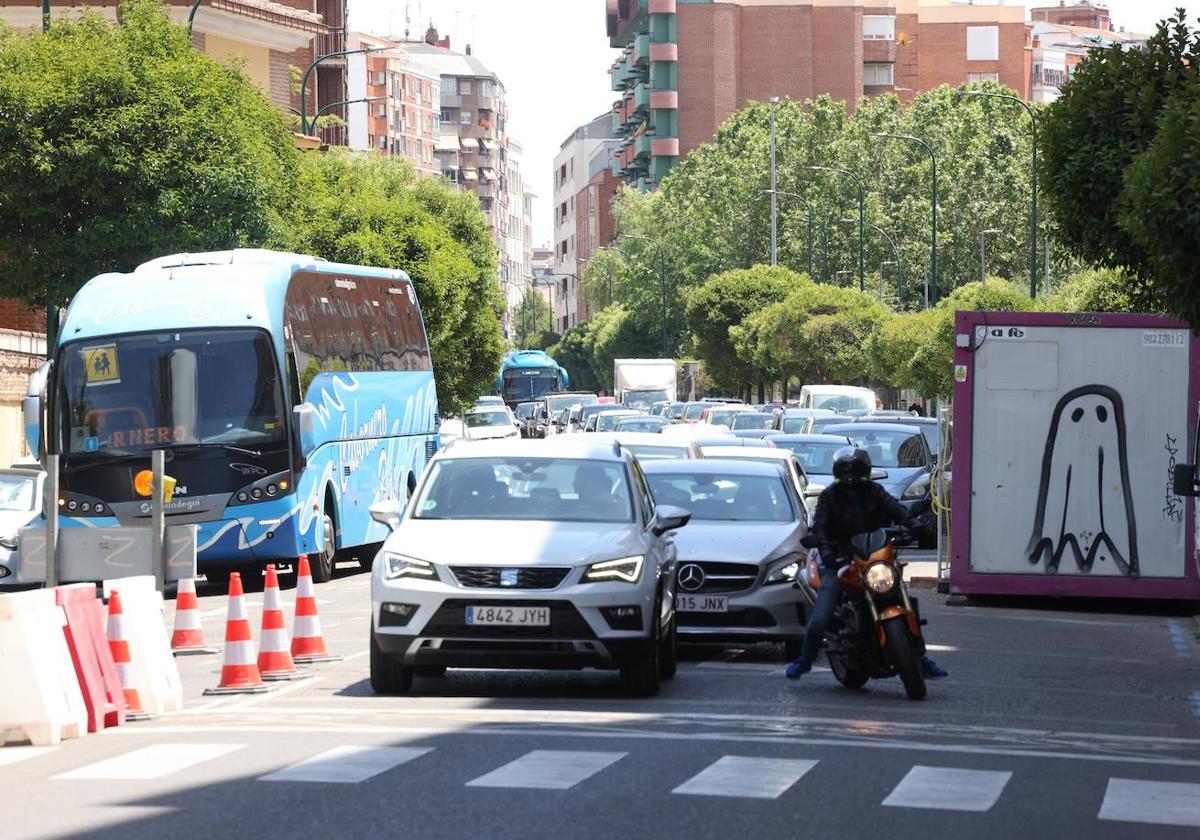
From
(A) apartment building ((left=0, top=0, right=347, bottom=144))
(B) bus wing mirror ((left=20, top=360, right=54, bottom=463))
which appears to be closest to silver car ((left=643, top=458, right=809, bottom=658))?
(B) bus wing mirror ((left=20, top=360, right=54, bottom=463))

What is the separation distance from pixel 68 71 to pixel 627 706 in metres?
26.7

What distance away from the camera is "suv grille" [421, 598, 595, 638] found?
1350cm

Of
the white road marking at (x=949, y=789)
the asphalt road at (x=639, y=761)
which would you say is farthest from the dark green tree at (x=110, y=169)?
the white road marking at (x=949, y=789)

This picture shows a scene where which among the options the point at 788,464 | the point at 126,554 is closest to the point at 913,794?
the point at 126,554

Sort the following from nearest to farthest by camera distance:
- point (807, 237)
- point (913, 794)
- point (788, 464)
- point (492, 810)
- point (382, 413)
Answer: point (492, 810), point (913, 794), point (788, 464), point (382, 413), point (807, 237)

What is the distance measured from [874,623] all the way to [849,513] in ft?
2.66

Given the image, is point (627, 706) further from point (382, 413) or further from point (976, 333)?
point (382, 413)

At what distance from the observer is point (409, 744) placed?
457 inches

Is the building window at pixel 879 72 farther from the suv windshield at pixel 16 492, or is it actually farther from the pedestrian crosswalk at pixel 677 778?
the pedestrian crosswalk at pixel 677 778

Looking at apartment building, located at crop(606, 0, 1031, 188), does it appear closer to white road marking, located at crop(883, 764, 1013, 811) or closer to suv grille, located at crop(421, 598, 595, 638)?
suv grille, located at crop(421, 598, 595, 638)

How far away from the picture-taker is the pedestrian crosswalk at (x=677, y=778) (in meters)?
10.0

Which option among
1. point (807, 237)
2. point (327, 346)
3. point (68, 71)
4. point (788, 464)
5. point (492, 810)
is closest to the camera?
point (492, 810)

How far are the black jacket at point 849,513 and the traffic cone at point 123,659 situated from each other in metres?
4.33

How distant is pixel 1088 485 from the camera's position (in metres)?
22.1
